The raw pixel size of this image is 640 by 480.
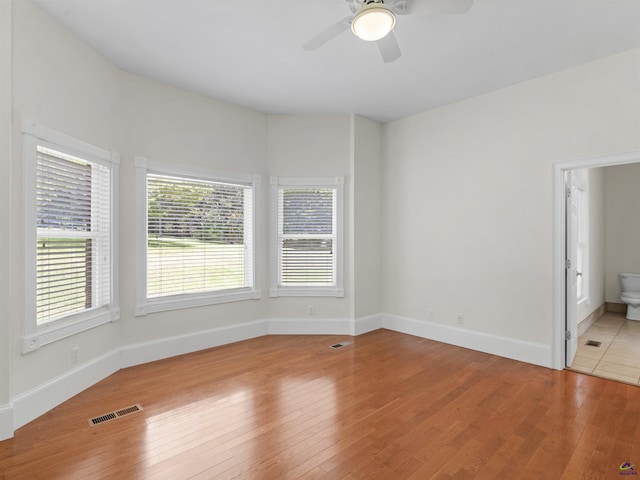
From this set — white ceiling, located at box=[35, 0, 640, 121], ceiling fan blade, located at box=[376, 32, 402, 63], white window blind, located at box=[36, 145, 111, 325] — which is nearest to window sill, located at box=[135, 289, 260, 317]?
white window blind, located at box=[36, 145, 111, 325]

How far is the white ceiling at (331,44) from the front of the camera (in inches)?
105

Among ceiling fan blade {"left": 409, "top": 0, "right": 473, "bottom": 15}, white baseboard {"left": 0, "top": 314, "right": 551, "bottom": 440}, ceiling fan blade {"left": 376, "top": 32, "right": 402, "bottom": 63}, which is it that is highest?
ceiling fan blade {"left": 409, "top": 0, "right": 473, "bottom": 15}

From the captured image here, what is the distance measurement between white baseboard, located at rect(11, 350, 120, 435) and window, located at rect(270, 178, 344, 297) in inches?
85.3

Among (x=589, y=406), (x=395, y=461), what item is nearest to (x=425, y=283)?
(x=589, y=406)

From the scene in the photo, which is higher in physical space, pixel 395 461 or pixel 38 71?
pixel 38 71

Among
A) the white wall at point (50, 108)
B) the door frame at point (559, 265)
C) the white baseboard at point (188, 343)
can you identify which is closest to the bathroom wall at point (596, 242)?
the door frame at point (559, 265)

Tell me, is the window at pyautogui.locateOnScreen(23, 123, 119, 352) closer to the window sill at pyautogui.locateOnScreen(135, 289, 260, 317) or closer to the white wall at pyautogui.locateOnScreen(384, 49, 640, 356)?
the window sill at pyautogui.locateOnScreen(135, 289, 260, 317)

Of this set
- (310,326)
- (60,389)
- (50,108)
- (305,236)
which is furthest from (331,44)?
(60,389)

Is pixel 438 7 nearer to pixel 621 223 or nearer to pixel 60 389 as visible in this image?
pixel 60 389

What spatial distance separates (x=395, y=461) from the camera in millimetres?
2178

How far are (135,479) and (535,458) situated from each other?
95.3 inches

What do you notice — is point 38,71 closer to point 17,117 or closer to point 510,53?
point 17,117

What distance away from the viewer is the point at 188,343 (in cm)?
422

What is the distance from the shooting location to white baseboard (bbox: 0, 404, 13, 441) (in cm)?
237
